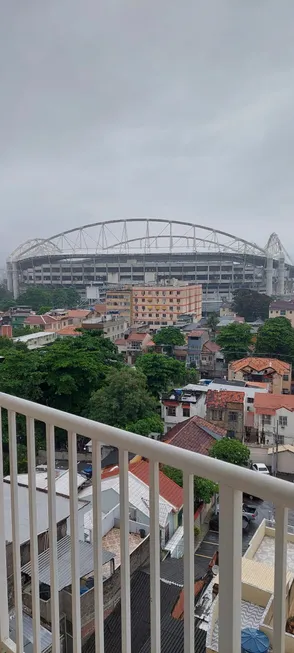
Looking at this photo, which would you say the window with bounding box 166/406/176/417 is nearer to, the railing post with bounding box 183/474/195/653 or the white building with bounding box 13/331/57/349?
the white building with bounding box 13/331/57/349

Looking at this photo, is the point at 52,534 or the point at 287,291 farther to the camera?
the point at 287,291

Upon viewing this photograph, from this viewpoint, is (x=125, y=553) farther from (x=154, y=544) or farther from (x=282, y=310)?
(x=282, y=310)

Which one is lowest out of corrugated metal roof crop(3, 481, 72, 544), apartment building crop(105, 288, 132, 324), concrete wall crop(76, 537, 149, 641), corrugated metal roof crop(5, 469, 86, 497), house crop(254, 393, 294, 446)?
house crop(254, 393, 294, 446)

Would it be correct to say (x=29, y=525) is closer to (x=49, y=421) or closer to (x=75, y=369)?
(x=49, y=421)

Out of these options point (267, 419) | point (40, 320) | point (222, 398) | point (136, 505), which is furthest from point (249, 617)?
point (40, 320)

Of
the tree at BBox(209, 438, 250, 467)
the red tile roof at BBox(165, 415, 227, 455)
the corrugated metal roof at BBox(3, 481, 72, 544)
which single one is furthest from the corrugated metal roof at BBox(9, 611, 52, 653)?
the red tile roof at BBox(165, 415, 227, 455)

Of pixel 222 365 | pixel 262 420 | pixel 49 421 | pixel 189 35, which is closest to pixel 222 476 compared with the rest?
pixel 49 421
